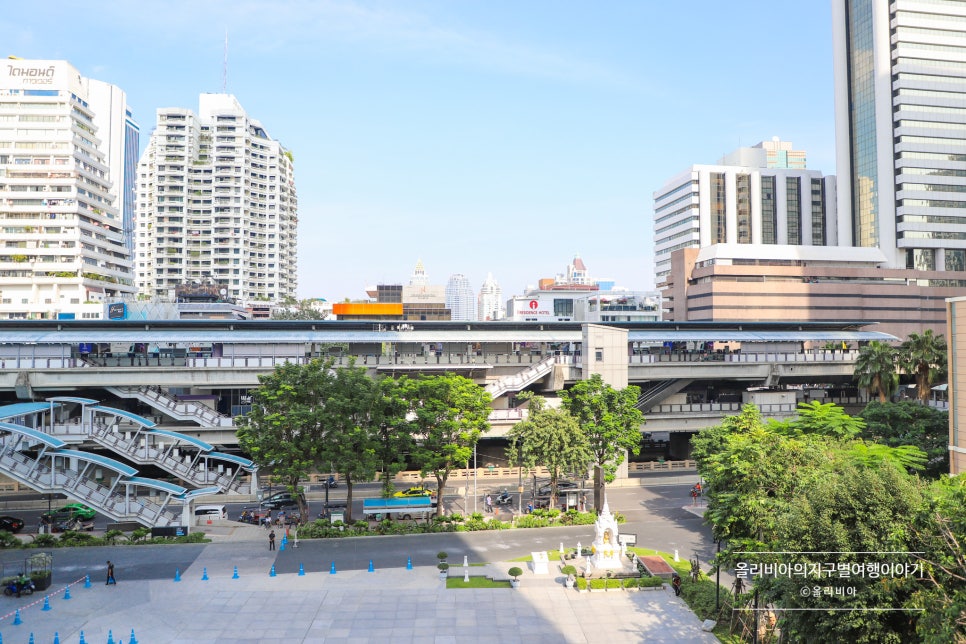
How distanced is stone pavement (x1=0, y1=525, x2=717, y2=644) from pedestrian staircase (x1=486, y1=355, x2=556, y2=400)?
89.1 feet

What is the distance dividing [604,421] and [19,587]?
38.4m

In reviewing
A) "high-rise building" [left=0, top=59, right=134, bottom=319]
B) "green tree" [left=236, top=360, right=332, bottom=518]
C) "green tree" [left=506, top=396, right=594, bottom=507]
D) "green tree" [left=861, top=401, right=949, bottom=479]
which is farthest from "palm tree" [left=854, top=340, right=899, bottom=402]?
"high-rise building" [left=0, top=59, right=134, bottom=319]

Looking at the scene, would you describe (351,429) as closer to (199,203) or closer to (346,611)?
(346,611)

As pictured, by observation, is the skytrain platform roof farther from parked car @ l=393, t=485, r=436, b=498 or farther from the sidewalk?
the sidewalk

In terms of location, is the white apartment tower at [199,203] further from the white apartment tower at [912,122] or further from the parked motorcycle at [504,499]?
the white apartment tower at [912,122]

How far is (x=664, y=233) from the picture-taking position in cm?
19350

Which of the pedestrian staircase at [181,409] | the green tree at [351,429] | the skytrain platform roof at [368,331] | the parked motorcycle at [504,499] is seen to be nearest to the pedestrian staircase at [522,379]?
the skytrain platform roof at [368,331]

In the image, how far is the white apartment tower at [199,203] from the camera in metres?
180

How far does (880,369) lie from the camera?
2564 inches

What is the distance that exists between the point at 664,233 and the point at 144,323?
152m

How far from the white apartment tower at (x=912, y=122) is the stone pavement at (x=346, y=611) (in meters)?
127

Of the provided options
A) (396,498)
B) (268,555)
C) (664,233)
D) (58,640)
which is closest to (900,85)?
(664,233)

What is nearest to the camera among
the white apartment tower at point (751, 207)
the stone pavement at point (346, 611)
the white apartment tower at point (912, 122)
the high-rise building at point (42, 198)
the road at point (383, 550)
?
the stone pavement at point (346, 611)

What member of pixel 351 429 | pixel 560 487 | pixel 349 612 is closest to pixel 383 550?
pixel 351 429
